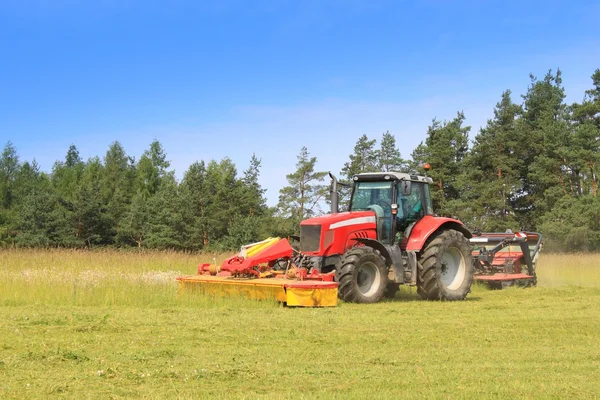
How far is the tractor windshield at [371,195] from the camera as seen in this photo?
12.5 m

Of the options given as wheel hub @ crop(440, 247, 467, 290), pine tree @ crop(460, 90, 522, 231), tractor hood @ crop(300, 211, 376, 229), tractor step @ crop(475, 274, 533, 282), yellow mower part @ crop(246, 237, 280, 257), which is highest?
pine tree @ crop(460, 90, 522, 231)

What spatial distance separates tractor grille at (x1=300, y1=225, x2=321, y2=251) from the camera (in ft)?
38.5

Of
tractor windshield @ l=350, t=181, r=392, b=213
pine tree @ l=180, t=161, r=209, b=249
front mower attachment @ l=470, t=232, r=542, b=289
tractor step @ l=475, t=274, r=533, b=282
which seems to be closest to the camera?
tractor windshield @ l=350, t=181, r=392, b=213

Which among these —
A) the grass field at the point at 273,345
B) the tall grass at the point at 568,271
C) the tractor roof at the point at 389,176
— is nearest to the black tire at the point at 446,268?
the grass field at the point at 273,345

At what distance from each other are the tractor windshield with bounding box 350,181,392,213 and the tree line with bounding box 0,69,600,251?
23.1 metres

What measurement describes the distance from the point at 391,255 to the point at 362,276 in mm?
686

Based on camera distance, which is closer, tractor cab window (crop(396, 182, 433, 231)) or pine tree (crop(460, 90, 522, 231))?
Answer: tractor cab window (crop(396, 182, 433, 231))

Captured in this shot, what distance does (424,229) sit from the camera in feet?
41.0

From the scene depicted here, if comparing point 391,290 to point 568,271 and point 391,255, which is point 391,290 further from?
point 568,271

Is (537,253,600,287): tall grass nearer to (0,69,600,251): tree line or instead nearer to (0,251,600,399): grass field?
(0,251,600,399): grass field

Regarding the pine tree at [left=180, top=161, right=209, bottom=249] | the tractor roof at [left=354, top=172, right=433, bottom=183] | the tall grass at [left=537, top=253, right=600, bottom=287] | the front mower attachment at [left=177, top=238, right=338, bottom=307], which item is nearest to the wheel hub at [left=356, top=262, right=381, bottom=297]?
the front mower attachment at [left=177, top=238, right=338, bottom=307]

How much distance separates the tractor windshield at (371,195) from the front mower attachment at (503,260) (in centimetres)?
307

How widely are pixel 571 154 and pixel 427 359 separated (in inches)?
1317

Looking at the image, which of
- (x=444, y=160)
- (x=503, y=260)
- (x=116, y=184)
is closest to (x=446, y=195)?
(x=444, y=160)
